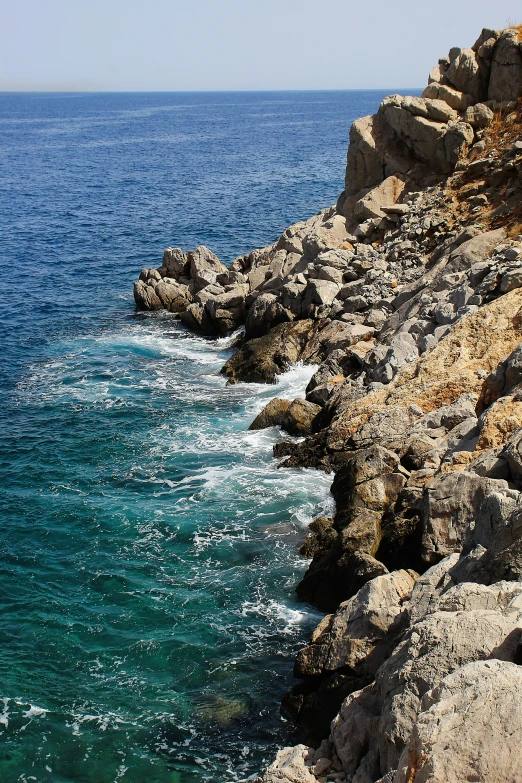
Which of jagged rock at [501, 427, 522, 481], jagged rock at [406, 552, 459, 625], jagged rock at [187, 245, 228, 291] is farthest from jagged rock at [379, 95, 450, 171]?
jagged rock at [406, 552, 459, 625]

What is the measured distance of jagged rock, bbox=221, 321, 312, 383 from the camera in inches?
1436

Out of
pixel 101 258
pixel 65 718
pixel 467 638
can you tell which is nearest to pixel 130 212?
pixel 101 258

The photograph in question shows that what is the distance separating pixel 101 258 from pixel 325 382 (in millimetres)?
35637

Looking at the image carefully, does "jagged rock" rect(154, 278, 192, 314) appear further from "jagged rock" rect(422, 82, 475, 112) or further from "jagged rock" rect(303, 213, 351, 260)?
"jagged rock" rect(422, 82, 475, 112)

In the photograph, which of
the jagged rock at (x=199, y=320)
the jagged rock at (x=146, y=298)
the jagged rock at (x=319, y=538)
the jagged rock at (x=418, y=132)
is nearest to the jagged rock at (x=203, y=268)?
the jagged rock at (x=146, y=298)

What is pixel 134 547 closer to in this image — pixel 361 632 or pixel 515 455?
pixel 361 632

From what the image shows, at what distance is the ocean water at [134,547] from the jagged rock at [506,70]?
19.4 m

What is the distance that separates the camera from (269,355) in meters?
36.9

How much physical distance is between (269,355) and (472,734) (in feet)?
92.8

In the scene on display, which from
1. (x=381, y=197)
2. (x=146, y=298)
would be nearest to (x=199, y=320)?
(x=146, y=298)

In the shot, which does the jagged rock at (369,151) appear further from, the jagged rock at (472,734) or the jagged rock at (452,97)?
the jagged rock at (472,734)

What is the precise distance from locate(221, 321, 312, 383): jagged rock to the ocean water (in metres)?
1.11

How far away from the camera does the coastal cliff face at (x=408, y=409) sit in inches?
448

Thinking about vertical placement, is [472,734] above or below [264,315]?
above
